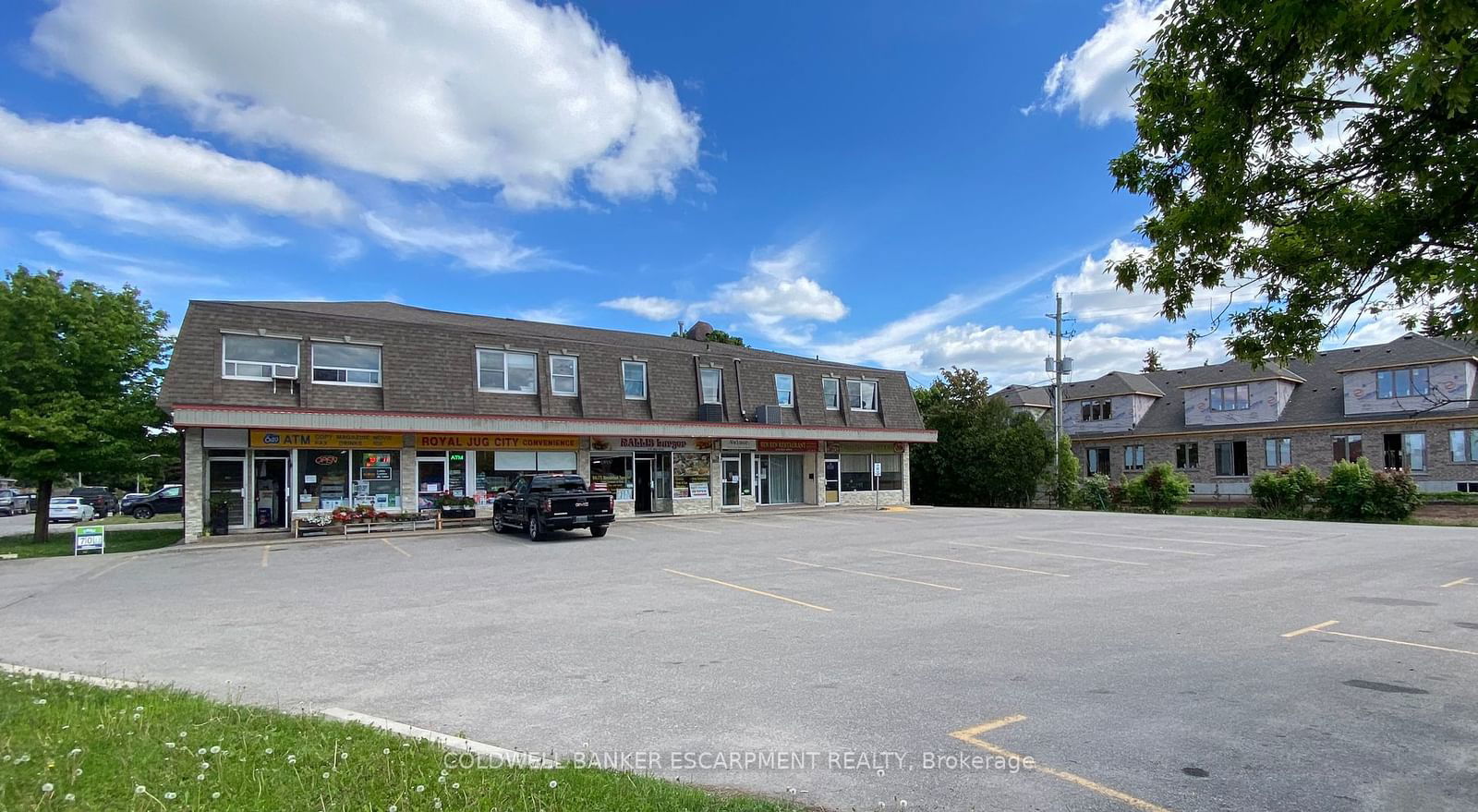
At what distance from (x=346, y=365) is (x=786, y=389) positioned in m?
17.6

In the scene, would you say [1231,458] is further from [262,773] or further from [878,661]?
[262,773]

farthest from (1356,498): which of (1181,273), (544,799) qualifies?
(544,799)

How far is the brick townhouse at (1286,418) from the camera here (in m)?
33.3

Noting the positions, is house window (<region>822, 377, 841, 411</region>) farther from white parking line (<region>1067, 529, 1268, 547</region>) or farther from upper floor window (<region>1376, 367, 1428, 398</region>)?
upper floor window (<region>1376, 367, 1428, 398</region>)

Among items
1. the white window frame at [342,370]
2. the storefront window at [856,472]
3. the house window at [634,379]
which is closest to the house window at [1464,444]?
the storefront window at [856,472]

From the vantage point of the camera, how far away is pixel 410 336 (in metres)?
24.5

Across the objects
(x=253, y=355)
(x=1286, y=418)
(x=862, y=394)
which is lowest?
(x=1286, y=418)

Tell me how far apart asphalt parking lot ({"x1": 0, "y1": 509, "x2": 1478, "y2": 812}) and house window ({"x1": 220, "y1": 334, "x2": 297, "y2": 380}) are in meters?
6.84

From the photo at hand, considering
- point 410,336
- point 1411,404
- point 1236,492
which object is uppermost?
point 410,336

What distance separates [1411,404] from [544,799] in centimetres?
4486

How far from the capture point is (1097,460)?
48625 millimetres

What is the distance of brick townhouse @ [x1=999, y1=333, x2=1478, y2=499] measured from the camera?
33.3 meters

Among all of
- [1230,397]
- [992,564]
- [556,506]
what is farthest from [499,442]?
[1230,397]

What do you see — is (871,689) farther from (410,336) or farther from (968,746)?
(410,336)
